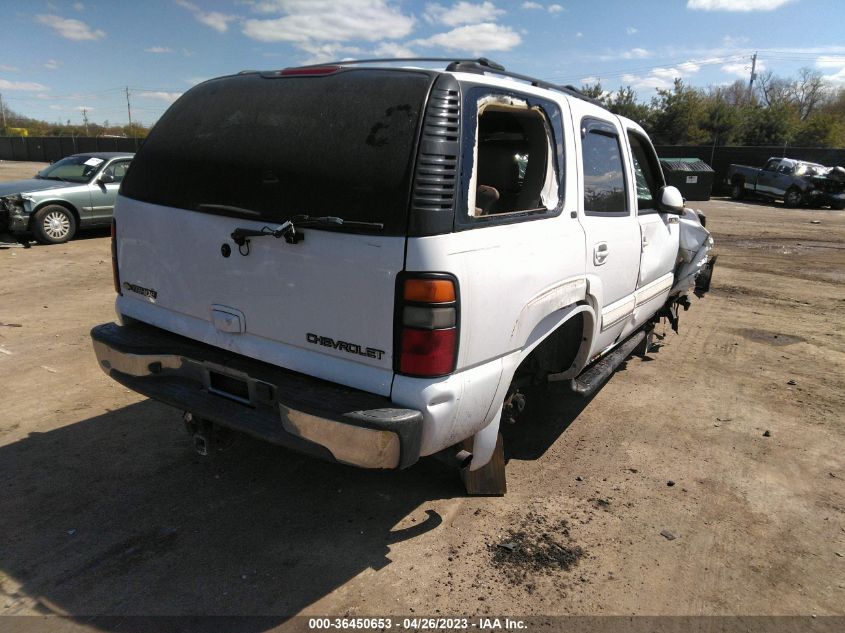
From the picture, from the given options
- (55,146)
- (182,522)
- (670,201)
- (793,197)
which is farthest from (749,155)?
(55,146)

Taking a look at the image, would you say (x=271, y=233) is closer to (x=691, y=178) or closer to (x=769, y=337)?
(x=769, y=337)

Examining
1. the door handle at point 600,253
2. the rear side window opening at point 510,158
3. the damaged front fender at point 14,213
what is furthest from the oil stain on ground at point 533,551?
the damaged front fender at point 14,213

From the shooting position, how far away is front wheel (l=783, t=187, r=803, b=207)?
22.4 meters

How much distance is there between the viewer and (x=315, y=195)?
2609mm

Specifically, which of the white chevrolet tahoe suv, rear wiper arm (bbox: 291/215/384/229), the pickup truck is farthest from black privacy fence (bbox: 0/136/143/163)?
rear wiper arm (bbox: 291/215/384/229)

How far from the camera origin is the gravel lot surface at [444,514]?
107 inches

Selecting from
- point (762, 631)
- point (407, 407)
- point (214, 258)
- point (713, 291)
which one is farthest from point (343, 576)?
point (713, 291)

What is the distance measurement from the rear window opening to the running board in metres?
1.17

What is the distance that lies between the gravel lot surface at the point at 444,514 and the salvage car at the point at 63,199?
656 centimetres

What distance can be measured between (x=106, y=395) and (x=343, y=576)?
2853 millimetres

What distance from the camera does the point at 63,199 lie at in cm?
1107

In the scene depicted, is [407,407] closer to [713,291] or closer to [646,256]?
[646,256]

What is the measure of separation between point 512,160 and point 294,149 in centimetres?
167

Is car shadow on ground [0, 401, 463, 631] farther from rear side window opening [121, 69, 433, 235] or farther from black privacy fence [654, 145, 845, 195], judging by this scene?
black privacy fence [654, 145, 845, 195]
